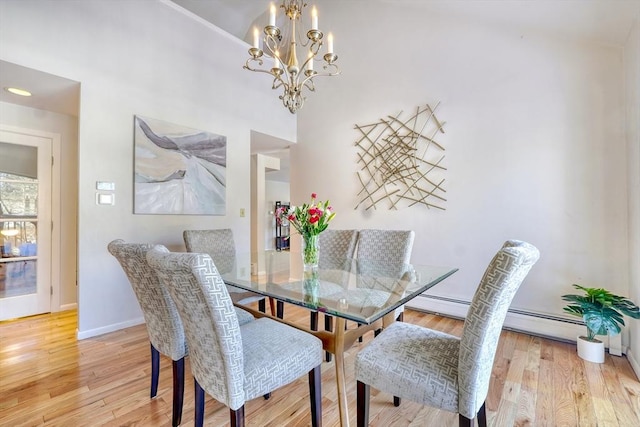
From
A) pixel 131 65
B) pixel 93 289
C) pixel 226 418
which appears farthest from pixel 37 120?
pixel 226 418

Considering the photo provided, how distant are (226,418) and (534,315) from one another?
2.64 metres

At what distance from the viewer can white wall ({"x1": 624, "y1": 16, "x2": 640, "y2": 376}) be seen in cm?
195

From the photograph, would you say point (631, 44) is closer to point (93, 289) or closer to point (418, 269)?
point (418, 269)

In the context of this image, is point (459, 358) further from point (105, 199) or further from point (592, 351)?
point (105, 199)

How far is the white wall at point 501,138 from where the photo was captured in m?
2.32

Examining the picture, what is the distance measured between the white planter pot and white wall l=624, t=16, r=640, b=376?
0.17 m

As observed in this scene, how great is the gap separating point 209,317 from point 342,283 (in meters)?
0.85

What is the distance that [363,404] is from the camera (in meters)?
1.23

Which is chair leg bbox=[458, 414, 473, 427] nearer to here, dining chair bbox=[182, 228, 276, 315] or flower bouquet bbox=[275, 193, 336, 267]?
flower bouquet bbox=[275, 193, 336, 267]

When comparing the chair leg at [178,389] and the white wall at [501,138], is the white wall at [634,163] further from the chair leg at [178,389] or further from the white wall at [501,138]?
the chair leg at [178,389]

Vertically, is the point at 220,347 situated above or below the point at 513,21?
below

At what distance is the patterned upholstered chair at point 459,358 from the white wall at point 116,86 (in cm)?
254

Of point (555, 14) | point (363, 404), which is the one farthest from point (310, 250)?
point (555, 14)

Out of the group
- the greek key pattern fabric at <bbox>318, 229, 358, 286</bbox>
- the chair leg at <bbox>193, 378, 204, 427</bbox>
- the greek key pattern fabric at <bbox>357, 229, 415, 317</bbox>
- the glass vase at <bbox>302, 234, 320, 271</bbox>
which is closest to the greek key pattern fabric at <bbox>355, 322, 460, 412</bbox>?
the greek key pattern fabric at <bbox>357, 229, 415, 317</bbox>
